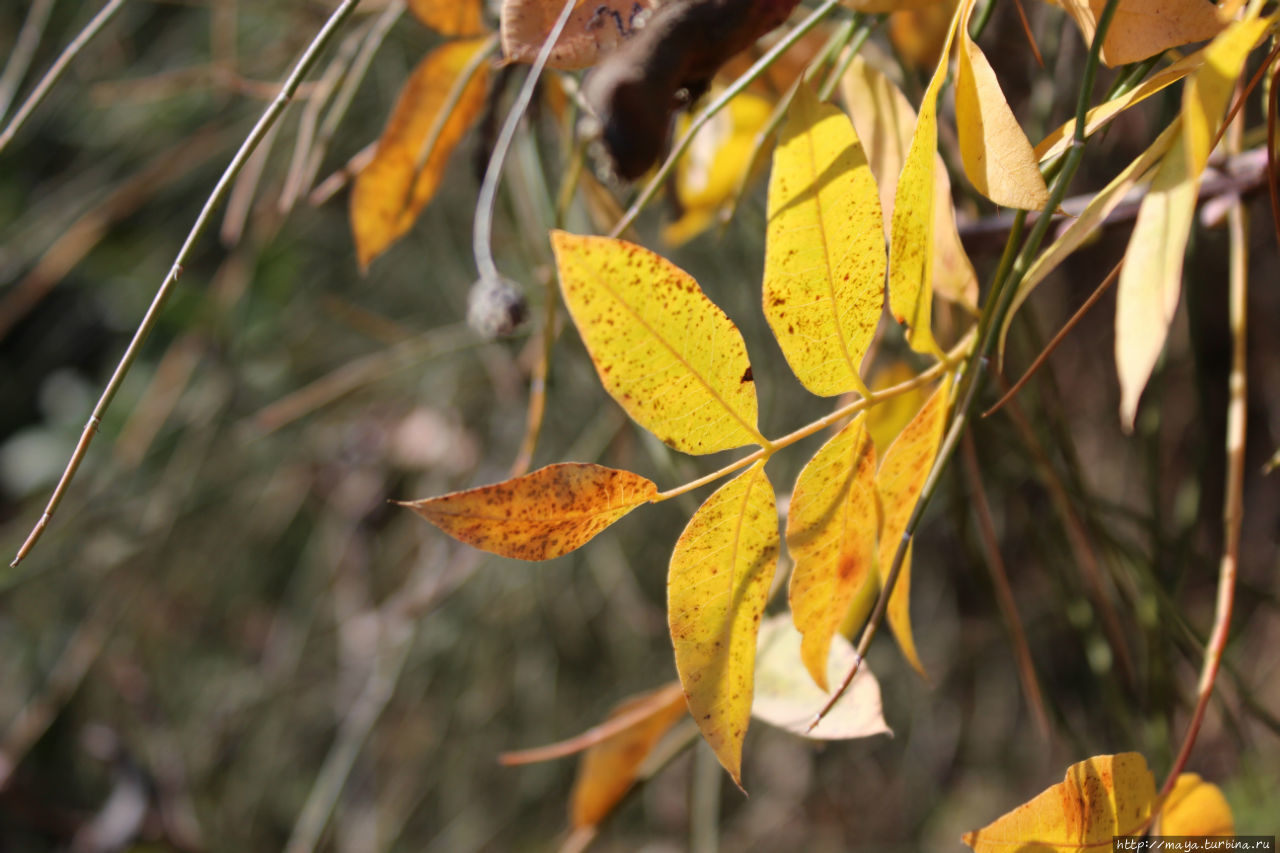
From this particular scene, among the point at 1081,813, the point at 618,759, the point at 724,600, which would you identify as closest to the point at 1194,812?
the point at 1081,813

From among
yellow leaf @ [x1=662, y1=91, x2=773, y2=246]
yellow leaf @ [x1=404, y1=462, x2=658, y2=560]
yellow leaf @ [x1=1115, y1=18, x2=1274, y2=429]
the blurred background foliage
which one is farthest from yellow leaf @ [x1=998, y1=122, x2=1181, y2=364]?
the blurred background foliage

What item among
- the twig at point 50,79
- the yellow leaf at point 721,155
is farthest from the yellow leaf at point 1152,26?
the twig at point 50,79

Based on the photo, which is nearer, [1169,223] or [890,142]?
[1169,223]

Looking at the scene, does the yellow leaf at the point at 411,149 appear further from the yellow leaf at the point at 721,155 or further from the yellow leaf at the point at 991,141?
the yellow leaf at the point at 991,141

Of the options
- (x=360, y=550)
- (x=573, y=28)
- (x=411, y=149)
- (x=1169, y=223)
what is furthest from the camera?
(x=360, y=550)

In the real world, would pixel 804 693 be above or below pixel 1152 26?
below

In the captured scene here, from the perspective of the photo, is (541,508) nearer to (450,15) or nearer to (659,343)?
(659,343)

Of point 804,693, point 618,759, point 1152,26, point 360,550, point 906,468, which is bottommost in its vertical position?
point 360,550

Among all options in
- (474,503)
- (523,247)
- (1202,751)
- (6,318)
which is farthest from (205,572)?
(1202,751)
